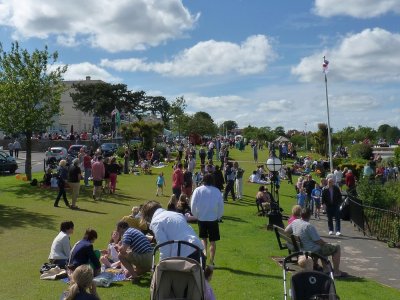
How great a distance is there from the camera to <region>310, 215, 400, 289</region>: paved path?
11812 mm

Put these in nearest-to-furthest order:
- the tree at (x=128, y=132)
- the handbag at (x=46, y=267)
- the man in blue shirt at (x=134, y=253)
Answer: the man in blue shirt at (x=134, y=253)
the handbag at (x=46, y=267)
the tree at (x=128, y=132)

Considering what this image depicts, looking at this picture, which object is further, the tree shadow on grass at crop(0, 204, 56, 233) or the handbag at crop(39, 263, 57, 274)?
the tree shadow on grass at crop(0, 204, 56, 233)

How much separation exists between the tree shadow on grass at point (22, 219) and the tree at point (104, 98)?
2681 inches

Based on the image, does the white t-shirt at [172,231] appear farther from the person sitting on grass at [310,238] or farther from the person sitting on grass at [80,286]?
the person sitting on grass at [310,238]

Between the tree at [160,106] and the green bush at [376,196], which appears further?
the tree at [160,106]

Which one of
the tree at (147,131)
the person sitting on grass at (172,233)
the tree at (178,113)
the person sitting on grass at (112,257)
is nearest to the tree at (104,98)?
the tree at (178,113)

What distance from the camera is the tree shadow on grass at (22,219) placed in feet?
51.9

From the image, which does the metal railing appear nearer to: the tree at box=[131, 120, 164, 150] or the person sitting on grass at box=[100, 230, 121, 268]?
the person sitting on grass at box=[100, 230, 121, 268]

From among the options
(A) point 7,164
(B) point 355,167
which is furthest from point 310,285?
(B) point 355,167

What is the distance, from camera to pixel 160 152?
43375mm

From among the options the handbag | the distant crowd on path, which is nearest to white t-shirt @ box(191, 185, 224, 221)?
the handbag

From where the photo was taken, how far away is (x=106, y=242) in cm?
1333

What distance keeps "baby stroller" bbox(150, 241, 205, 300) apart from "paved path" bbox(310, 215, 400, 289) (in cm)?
615

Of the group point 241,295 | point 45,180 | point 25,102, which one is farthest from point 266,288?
point 25,102
